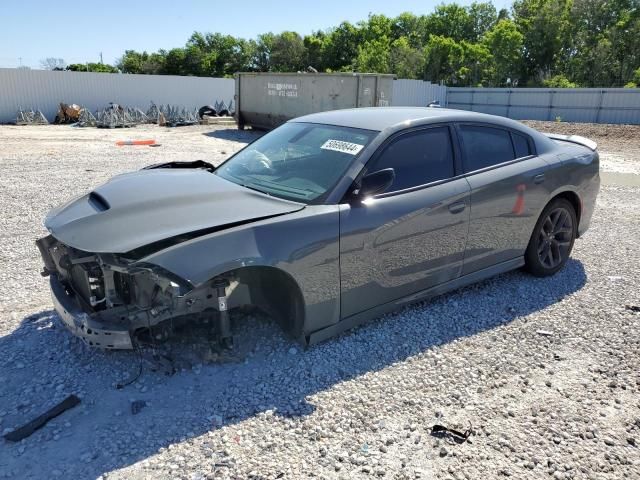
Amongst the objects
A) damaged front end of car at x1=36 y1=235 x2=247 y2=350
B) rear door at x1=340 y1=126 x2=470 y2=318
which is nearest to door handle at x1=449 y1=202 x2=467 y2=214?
rear door at x1=340 y1=126 x2=470 y2=318

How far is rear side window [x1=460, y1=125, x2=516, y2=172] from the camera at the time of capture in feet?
13.9

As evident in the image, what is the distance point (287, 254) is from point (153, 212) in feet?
2.94

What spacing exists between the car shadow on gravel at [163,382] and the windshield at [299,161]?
42.2 inches

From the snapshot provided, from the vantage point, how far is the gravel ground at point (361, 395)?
2.62 m

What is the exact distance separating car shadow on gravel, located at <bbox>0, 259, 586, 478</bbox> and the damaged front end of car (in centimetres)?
29

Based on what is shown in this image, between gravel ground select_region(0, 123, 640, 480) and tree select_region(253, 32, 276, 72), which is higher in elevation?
tree select_region(253, 32, 276, 72)

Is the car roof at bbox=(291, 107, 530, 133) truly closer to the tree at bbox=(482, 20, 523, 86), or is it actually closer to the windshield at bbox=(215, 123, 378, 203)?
the windshield at bbox=(215, 123, 378, 203)

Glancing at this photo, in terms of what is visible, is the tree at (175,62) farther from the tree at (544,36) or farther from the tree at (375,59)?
the tree at (544,36)

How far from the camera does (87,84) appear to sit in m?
27.8

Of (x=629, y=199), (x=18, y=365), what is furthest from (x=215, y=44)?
(x=18, y=365)

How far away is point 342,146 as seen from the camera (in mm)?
3805

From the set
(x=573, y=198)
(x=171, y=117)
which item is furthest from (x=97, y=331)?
(x=171, y=117)

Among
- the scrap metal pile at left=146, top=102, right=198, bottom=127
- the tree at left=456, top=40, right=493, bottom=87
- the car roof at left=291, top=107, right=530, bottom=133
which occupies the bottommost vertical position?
the scrap metal pile at left=146, top=102, right=198, bottom=127

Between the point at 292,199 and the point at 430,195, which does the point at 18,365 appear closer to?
the point at 292,199
